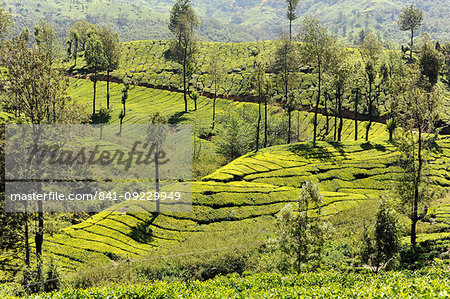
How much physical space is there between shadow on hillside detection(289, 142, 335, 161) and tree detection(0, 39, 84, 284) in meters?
42.4

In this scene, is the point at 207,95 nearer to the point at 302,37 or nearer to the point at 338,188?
the point at 302,37

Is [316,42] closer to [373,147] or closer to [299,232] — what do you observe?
[373,147]

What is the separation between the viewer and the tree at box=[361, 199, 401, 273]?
24.9 m

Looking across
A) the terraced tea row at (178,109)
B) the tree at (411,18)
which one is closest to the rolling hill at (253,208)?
the terraced tea row at (178,109)

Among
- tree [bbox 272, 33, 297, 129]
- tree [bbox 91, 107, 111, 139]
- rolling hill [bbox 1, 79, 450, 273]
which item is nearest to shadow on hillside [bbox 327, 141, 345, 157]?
rolling hill [bbox 1, 79, 450, 273]

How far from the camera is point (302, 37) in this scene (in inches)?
2510

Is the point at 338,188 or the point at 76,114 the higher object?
the point at 76,114

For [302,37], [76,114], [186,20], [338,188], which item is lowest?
[338,188]

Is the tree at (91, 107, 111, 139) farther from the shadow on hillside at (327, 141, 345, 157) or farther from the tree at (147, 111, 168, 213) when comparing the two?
the shadow on hillside at (327, 141, 345, 157)

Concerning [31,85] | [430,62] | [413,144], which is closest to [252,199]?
[413,144]

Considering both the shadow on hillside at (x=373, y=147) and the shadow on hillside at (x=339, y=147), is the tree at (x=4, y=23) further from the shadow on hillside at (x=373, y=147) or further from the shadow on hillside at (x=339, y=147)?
the shadow on hillside at (x=373, y=147)

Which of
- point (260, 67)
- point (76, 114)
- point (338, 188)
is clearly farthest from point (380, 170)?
point (76, 114)

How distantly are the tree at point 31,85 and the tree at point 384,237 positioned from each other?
25.4 metres

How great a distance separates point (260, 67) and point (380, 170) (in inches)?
1100
